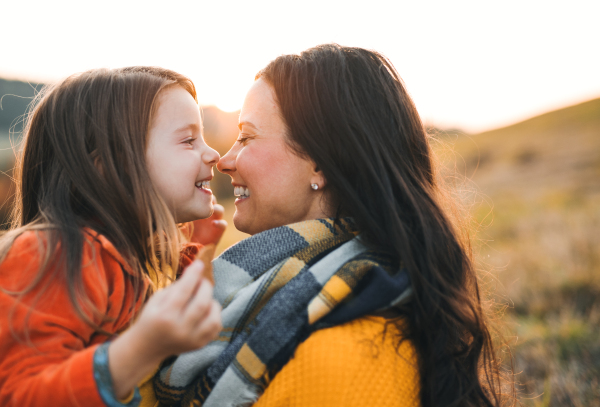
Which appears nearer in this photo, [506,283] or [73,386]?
[73,386]

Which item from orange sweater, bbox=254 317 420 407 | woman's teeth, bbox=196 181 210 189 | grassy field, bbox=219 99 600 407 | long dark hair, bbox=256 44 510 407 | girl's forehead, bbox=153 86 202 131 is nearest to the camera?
orange sweater, bbox=254 317 420 407

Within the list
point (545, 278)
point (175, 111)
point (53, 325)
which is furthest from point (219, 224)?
point (545, 278)

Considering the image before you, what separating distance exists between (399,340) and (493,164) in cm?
2122

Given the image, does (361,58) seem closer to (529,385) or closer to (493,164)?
(529,385)

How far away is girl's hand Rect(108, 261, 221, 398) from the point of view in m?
0.91

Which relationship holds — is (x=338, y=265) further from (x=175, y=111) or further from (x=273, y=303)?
(x=175, y=111)

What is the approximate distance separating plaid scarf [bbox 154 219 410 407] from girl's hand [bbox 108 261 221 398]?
36 cm

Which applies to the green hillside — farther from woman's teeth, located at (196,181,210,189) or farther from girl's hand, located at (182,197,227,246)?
girl's hand, located at (182,197,227,246)

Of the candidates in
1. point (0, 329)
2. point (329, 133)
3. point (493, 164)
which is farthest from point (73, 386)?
point (493, 164)

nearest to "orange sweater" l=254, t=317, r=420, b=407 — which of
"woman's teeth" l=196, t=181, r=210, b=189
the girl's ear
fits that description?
→ the girl's ear

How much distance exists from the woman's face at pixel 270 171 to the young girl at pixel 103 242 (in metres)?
0.19

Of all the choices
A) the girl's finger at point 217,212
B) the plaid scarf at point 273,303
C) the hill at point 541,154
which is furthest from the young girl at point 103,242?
the hill at point 541,154

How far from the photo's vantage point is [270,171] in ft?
6.05

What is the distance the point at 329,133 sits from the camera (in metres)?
1.70
